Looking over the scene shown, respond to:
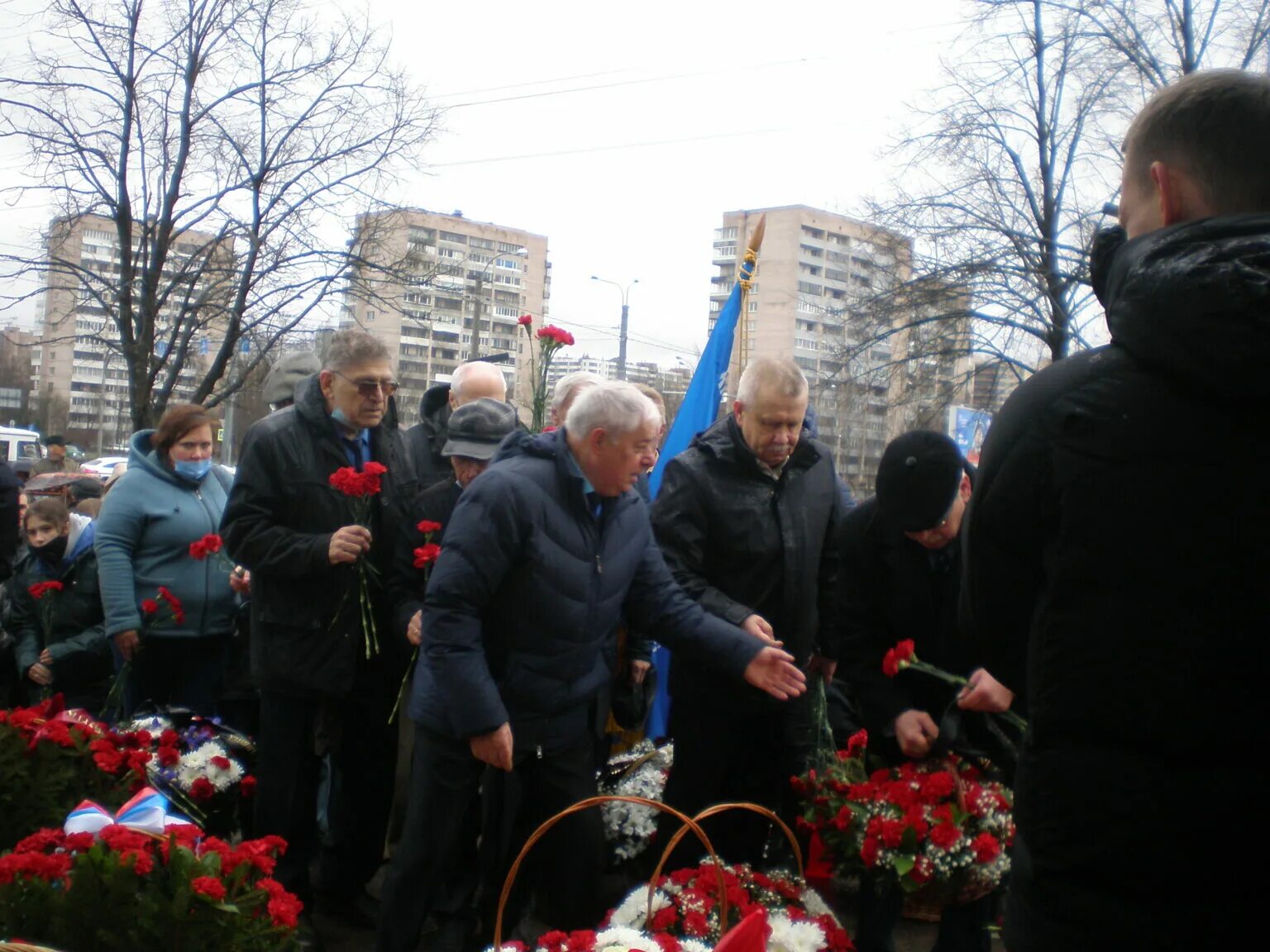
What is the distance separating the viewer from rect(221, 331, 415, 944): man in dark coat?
12.6 feet

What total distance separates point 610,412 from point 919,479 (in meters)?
0.92

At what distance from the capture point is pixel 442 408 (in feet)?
17.1

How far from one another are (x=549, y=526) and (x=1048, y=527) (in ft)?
6.18

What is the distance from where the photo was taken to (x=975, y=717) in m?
3.46

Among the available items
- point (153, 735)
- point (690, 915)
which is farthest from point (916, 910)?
point (153, 735)

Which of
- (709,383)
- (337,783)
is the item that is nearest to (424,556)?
(337,783)

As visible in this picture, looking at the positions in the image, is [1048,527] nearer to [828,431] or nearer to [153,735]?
[153,735]

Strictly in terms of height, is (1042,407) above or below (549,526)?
above

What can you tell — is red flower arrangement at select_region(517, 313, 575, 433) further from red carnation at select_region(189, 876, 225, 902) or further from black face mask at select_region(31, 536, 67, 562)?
black face mask at select_region(31, 536, 67, 562)

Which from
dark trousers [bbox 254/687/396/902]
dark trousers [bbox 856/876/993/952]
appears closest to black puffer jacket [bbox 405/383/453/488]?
dark trousers [bbox 254/687/396/902]

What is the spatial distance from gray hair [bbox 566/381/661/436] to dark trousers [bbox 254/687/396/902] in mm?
1496

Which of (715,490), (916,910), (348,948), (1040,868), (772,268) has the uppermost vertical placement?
(772,268)

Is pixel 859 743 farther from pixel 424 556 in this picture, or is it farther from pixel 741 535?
pixel 424 556

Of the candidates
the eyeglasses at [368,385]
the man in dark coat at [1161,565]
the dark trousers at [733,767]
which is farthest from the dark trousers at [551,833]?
the man in dark coat at [1161,565]
